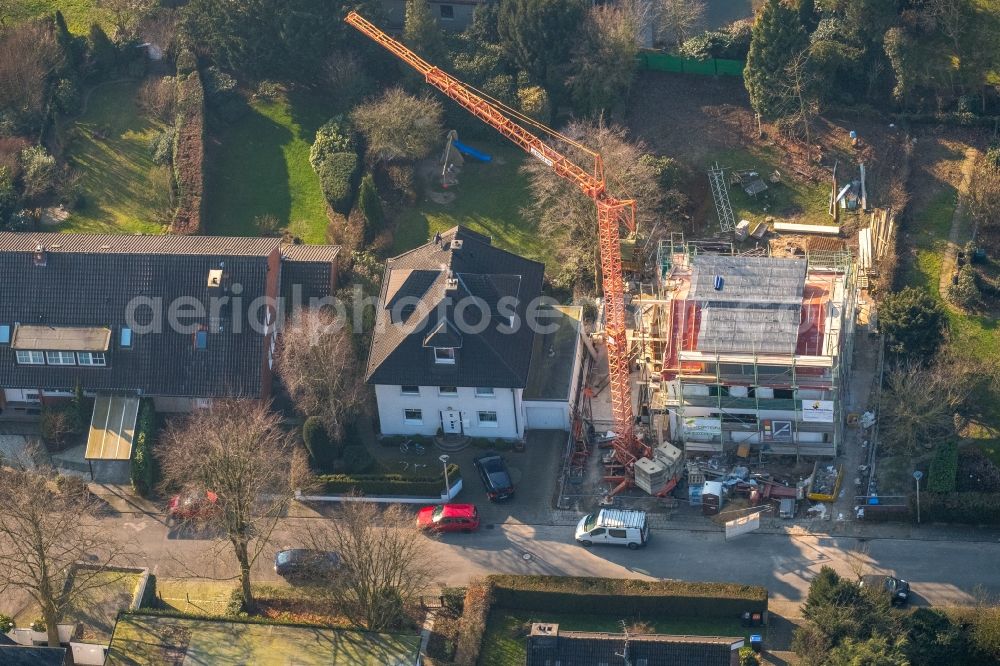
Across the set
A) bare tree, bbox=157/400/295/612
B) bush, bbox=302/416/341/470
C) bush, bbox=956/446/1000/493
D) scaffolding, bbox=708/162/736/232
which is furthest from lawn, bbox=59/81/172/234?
bush, bbox=956/446/1000/493

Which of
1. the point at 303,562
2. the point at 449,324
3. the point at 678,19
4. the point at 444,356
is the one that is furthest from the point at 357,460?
the point at 678,19

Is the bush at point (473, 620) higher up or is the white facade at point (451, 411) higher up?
the white facade at point (451, 411)

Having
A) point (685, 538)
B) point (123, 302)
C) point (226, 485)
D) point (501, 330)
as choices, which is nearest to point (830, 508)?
point (685, 538)

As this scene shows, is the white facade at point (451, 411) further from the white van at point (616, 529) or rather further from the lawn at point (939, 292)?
the lawn at point (939, 292)

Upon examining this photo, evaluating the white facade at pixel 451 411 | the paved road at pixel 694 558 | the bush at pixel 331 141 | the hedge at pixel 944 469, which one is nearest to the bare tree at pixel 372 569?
the paved road at pixel 694 558

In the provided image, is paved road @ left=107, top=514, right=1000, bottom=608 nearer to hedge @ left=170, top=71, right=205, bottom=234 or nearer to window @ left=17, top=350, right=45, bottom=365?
window @ left=17, top=350, right=45, bottom=365

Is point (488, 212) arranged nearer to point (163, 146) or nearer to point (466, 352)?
point (466, 352)

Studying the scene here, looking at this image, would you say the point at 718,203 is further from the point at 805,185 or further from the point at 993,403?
the point at 993,403
